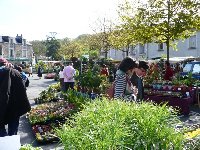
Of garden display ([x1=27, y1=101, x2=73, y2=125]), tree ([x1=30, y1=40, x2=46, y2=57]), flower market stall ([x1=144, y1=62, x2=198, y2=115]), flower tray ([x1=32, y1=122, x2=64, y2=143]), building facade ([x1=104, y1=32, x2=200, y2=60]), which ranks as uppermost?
tree ([x1=30, y1=40, x2=46, y2=57])

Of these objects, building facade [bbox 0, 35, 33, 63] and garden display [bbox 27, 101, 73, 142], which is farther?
building facade [bbox 0, 35, 33, 63]

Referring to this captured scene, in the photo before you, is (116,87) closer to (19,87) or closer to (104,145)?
(19,87)

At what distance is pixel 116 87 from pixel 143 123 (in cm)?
246

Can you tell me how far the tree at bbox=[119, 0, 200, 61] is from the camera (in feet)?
56.0

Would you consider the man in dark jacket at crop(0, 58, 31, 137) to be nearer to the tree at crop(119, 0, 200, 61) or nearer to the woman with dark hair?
the woman with dark hair

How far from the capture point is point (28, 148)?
2896 millimetres

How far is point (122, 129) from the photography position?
2.47 m

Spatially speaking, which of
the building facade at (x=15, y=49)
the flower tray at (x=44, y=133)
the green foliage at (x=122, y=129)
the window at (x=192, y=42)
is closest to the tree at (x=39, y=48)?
the building facade at (x=15, y=49)

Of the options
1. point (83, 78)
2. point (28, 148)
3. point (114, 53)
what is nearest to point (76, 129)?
point (28, 148)

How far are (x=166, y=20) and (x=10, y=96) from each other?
13489mm

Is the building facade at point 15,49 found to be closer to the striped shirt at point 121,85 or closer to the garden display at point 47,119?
the garden display at point 47,119

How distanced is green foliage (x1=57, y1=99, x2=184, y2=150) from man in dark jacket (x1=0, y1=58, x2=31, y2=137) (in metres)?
2.60

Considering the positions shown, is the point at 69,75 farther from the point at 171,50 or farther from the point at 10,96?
the point at 171,50

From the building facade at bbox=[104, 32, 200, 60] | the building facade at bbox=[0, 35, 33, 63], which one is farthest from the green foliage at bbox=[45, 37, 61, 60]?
the building facade at bbox=[104, 32, 200, 60]
